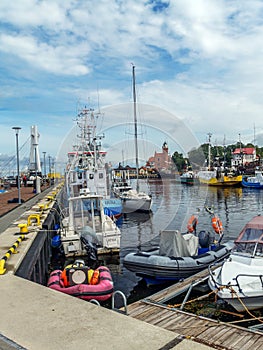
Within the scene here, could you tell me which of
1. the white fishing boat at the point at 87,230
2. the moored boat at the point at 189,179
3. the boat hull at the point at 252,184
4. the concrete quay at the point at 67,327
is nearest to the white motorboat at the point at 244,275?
the concrete quay at the point at 67,327

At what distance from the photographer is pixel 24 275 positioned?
8734mm

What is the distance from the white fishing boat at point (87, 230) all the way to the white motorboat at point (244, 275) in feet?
22.7

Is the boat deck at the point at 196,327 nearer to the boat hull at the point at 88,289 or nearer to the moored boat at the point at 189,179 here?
the boat hull at the point at 88,289

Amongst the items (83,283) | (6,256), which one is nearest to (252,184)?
(83,283)

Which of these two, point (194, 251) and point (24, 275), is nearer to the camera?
point (24, 275)

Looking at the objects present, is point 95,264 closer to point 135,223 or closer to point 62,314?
point 62,314

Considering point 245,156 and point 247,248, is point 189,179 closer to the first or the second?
point 245,156

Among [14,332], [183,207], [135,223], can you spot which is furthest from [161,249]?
[183,207]

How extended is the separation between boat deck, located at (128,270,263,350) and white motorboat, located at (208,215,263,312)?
154 cm

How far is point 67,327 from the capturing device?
209 inches

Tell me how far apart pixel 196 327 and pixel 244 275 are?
2.43m

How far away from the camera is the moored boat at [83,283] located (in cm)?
962

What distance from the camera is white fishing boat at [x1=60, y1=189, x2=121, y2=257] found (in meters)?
16.3

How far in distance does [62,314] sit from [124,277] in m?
8.55
